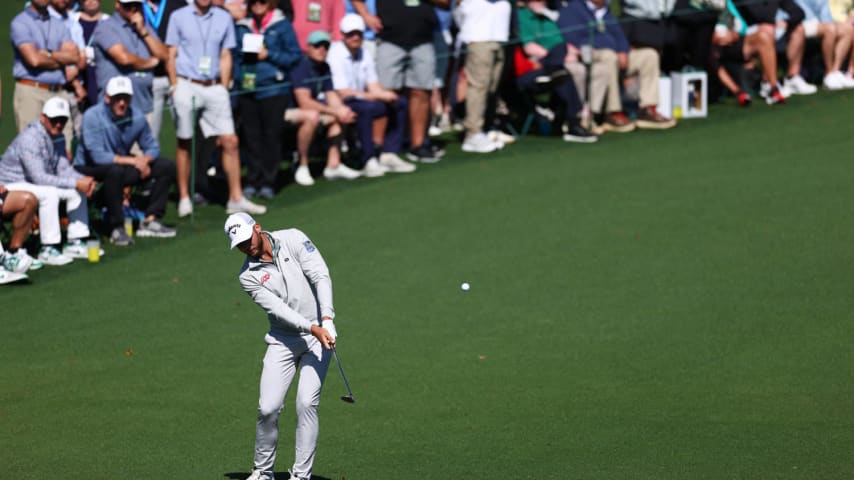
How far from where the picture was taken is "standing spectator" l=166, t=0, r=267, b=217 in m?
Result: 16.4

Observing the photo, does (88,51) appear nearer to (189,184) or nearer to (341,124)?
(189,184)

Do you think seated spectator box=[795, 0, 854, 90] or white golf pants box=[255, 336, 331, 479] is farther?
seated spectator box=[795, 0, 854, 90]

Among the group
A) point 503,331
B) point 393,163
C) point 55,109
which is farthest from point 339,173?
point 503,331

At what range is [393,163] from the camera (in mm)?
18578

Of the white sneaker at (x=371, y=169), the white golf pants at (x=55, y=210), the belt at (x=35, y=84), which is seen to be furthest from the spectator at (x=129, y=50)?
the white sneaker at (x=371, y=169)

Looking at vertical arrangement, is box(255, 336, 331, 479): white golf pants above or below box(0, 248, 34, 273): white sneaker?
above

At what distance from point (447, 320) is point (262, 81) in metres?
5.09

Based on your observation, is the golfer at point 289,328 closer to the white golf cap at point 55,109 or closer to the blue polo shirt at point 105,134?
the white golf cap at point 55,109

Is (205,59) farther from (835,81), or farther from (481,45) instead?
(835,81)

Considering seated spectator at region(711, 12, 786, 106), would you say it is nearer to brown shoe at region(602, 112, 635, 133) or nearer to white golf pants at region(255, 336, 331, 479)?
brown shoe at region(602, 112, 635, 133)

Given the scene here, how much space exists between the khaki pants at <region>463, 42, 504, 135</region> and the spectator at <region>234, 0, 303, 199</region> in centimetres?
278

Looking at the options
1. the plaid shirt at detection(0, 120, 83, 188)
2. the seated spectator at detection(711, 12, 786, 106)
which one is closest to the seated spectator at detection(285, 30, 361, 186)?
the plaid shirt at detection(0, 120, 83, 188)

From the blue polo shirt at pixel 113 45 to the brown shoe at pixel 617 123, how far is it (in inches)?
288

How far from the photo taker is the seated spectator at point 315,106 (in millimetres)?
17594
